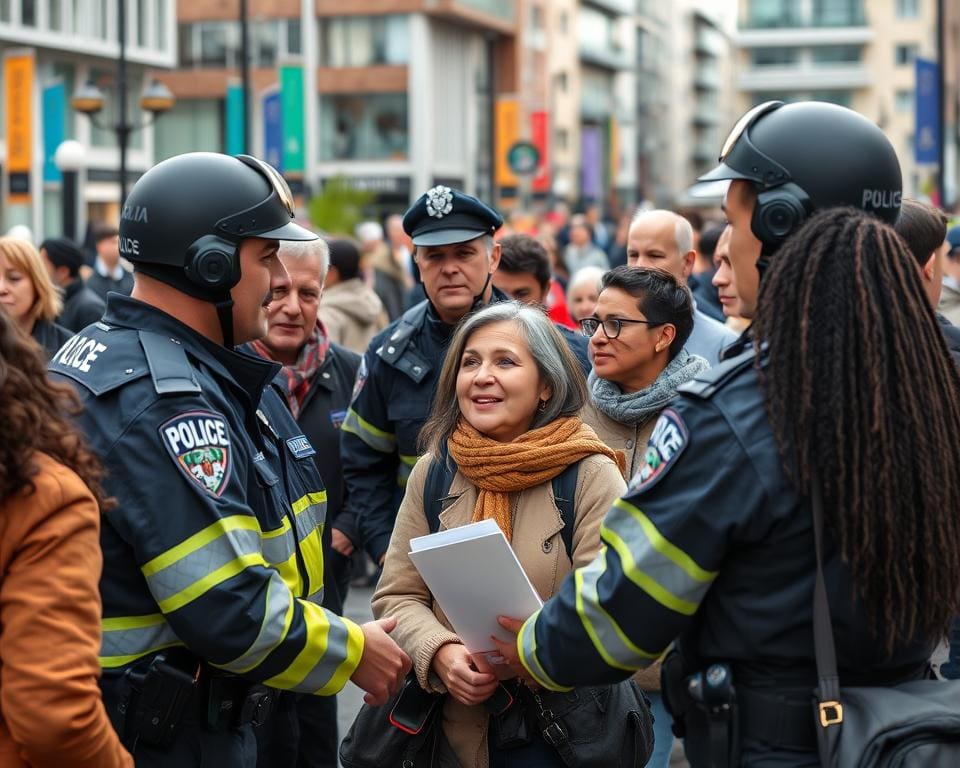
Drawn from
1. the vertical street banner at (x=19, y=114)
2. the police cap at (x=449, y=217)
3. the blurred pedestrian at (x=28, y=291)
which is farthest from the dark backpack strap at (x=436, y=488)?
the vertical street banner at (x=19, y=114)

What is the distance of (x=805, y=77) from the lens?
102312mm

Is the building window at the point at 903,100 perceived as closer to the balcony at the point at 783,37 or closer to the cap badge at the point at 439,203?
the balcony at the point at 783,37

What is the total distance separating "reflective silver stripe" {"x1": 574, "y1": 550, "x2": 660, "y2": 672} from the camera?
2.69 meters

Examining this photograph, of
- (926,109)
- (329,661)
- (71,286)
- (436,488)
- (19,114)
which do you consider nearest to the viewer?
(329,661)

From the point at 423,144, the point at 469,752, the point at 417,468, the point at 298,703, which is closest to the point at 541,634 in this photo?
the point at 469,752

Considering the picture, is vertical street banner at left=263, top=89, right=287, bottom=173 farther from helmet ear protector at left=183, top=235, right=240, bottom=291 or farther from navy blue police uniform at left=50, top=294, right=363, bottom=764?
navy blue police uniform at left=50, top=294, right=363, bottom=764

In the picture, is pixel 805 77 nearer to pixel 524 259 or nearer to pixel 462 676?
pixel 524 259

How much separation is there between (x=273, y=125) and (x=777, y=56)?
78017 millimetres

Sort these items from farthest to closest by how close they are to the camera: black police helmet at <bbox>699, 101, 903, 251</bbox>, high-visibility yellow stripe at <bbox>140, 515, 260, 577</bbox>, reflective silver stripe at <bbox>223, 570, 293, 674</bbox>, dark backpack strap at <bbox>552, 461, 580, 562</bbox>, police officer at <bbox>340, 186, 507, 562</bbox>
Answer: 1. police officer at <bbox>340, 186, 507, 562</bbox>
2. dark backpack strap at <bbox>552, 461, 580, 562</bbox>
3. reflective silver stripe at <bbox>223, 570, 293, 674</bbox>
4. high-visibility yellow stripe at <bbox>140, 515, 260, 577</bbox>
5. black police helmet at <bbox>699, 101, 903, 251</bbox>

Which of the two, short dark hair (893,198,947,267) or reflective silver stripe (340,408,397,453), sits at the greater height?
short dark hair (893,198,947,267)

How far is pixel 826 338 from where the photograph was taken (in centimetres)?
255

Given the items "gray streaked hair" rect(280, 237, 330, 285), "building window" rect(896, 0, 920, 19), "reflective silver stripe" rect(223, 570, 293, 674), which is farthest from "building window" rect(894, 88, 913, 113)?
"reflective silver stripe" rect(223, 570, 293, 674)

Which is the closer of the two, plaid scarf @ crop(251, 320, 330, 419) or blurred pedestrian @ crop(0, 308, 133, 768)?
blurred pedestrian @ crop(0, 308, 133, 768)

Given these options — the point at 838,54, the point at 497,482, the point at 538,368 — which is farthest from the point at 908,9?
the point at 497,482
